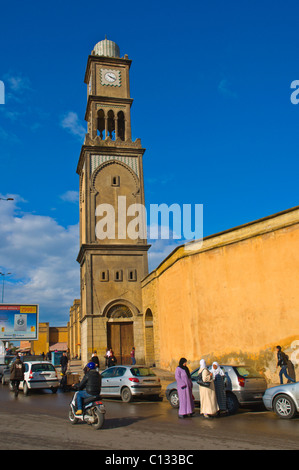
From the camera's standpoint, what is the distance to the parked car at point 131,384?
1479 centimetres

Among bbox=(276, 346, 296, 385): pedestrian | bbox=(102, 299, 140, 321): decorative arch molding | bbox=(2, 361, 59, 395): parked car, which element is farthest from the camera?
bbox=(102, 299, 140, 321): decorative arch molding

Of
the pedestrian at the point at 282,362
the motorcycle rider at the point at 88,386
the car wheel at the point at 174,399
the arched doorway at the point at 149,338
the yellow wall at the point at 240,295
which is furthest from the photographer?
the arched doorway at the point at 149,338

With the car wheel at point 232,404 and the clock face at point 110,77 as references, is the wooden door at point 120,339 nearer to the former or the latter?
the car wheel at point 232,404

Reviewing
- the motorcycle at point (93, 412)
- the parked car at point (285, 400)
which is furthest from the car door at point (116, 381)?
the parked car at point (285, 400)

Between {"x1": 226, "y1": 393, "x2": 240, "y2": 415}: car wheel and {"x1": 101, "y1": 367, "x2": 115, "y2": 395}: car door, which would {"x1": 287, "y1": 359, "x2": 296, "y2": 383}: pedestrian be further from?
{"x1": 101, "y1": 367, "x2": 115, "y2": 395}: car door

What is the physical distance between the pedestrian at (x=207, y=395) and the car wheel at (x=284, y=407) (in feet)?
5.02

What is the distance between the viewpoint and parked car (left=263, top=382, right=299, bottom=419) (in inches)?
405

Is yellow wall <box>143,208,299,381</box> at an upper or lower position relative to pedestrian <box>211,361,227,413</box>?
upper

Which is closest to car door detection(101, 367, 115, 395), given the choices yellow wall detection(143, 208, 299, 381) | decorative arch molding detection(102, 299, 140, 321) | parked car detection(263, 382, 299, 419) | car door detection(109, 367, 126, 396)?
car door detection(109, 367, 126, 396)

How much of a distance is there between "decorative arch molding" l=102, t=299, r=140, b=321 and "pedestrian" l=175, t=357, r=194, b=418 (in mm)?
18482

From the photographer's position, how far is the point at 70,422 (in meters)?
10.1

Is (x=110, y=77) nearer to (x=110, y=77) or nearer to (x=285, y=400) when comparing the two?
(x=110, y=77)

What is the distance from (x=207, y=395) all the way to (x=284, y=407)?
76.3 inches
